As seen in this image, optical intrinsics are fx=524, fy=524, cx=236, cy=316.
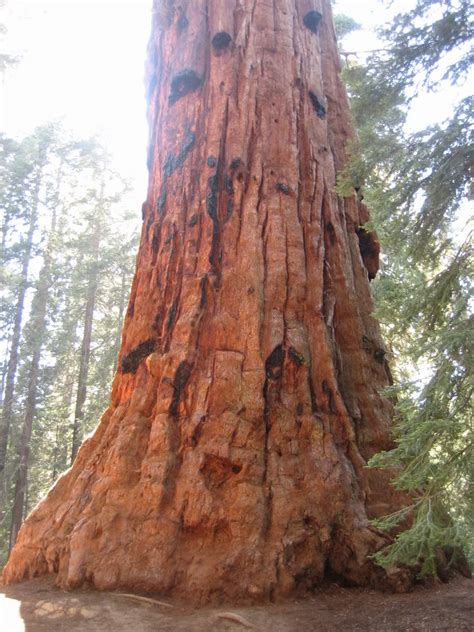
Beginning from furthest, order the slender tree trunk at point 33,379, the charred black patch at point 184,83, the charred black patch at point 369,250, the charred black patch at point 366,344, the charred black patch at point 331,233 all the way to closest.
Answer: the slender tree trunk at point 33,379 → the charred black patch at point 369,250 → the charred black patch at point 184,83 → the charred black patch at point 331,233 → the charred black patch at point 366,344

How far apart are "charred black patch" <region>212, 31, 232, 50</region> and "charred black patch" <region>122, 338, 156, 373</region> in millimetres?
5166

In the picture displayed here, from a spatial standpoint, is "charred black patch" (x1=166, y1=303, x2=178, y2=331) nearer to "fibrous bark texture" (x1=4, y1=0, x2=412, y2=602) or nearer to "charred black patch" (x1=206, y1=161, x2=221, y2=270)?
"fibrous bark texture" (x1=4, y1=0, x2=412, y2=602)

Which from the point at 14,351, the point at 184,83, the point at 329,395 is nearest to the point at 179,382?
the point at 329,395

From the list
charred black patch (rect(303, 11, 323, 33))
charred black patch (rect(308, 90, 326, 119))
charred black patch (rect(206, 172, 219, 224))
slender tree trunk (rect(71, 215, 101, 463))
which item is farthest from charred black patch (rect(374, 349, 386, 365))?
slender tree trunk (rect(71, 215, 101, 463))

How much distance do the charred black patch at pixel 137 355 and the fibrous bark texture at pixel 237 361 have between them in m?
0.03

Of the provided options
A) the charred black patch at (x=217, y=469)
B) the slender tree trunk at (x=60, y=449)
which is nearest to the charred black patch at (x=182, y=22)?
the charred black patch at (x=217, y=469)

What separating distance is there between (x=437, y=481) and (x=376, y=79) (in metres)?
4.37

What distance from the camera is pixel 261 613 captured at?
4.71 metres

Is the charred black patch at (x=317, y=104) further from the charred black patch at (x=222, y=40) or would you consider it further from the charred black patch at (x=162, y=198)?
the charred black patch at (x=162, y=198)

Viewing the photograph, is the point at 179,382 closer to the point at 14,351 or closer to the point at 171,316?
the point at 171,316

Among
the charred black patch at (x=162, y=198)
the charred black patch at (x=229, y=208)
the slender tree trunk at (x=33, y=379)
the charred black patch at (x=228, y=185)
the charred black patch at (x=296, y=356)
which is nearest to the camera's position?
the charred black patch at (x=296, y=356)

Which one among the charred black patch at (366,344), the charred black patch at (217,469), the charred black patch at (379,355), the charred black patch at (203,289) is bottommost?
the charred black patch at (217,469)

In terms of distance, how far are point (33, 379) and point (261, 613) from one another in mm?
15331

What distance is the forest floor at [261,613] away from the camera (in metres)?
4.32
